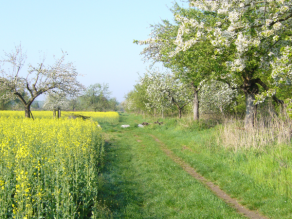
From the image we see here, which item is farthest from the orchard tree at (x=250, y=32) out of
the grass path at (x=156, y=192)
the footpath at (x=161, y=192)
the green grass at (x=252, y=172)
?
the grass path at (x=156, y=192)

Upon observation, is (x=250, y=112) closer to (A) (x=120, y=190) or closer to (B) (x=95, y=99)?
(A) (x=120, y=190)

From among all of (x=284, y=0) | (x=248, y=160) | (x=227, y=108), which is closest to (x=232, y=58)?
(x=284, y=0)

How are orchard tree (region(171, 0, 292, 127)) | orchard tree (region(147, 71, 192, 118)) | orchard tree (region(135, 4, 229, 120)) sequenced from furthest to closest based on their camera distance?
orchard tree (region(147, 71, 192, 118)) → orchard tree (region(135, 4, 229, 120)) → orchard tree (region(171, 0, 292, 127))

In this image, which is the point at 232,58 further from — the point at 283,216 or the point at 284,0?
the point at 283,216

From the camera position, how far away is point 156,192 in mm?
7605

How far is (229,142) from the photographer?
441 inches

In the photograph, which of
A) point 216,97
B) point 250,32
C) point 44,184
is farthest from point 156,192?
point 216,97

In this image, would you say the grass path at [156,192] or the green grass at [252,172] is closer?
the grass path at [156,192]

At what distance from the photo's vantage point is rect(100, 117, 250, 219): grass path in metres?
6.18

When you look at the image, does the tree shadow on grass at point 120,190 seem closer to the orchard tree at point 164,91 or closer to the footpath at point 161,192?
the footpath at point 161,192

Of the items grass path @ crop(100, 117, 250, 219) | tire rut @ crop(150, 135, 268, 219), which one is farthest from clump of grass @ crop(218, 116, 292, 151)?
grass path @ crop(100, 117, 250, 219)

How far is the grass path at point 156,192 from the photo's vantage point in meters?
6.18

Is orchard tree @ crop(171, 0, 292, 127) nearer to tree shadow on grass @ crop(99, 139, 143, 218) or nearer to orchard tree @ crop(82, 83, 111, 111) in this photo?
tree shadow on grass @ crop(99, 139, 143, 218)

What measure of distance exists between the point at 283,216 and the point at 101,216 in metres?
4.42
